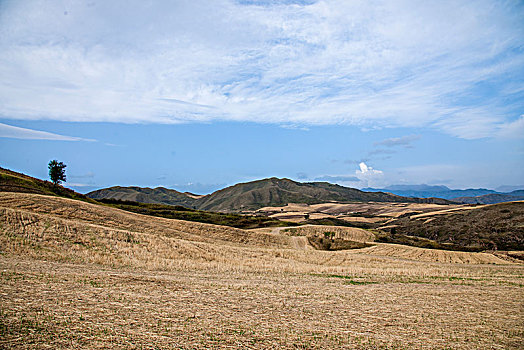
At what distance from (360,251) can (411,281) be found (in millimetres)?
30395

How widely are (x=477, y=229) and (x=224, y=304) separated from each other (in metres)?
91.1

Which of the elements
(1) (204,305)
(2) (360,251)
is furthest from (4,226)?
(2) (360,251)

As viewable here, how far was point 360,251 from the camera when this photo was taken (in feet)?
188

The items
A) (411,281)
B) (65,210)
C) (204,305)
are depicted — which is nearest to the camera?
(204,305)

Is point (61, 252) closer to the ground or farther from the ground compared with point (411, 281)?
farther from the ground

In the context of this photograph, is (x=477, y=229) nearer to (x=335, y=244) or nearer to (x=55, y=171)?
(x=335, y=244)

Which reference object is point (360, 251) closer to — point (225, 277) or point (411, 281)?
point (411, 281)

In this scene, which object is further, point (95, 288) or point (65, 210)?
point (65, 210)

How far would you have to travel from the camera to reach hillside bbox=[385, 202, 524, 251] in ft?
252

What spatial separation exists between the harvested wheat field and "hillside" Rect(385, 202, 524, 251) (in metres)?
54.2

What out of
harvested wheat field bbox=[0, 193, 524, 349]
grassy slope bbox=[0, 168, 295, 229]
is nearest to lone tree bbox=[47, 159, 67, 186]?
grassy slope bbox=[0, 168, 295, 229]

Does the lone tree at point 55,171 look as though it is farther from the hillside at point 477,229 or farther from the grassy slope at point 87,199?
the hillside at point 477,229

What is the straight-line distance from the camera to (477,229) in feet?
290

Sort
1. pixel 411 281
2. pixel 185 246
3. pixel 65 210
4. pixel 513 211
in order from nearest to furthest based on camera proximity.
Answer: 1. pixel 411 281
2. pixel 185 246
3. pixel 65 210
4. pixel 513 211
